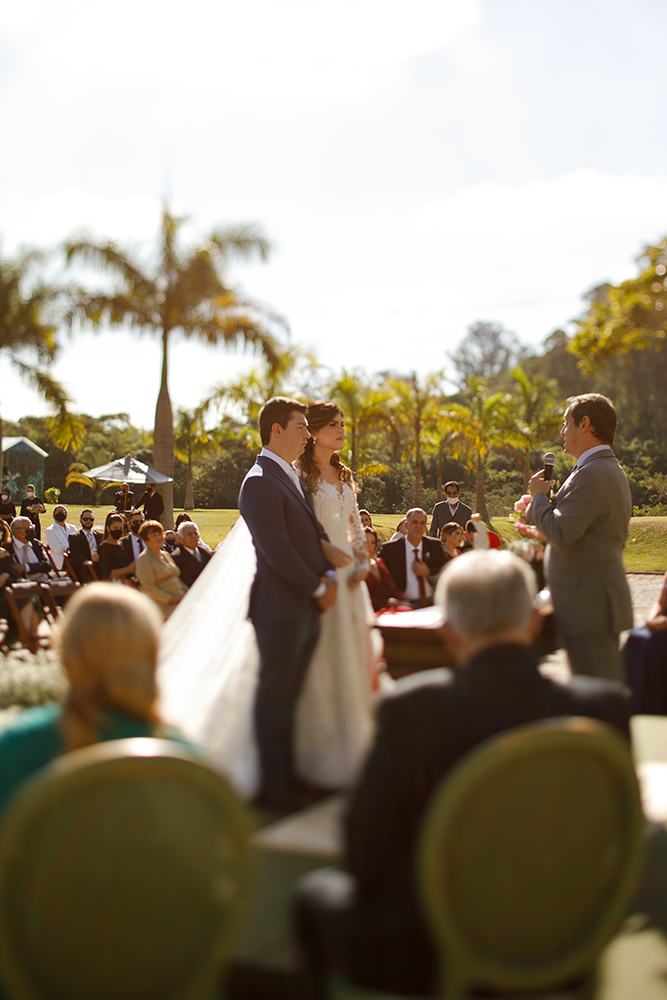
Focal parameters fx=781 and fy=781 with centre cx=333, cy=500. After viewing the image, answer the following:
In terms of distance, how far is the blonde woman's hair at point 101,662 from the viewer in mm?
1540

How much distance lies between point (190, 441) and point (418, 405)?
8.20m

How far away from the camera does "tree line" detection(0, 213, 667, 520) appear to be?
13383 mm

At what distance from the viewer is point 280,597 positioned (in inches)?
124

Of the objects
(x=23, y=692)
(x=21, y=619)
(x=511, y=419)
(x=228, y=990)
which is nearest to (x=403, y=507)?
(x=511, y=419)

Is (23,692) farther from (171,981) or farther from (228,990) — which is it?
(171,981)

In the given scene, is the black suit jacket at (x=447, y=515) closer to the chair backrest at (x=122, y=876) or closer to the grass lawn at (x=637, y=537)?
the grass lawn at (x=637, y=537)

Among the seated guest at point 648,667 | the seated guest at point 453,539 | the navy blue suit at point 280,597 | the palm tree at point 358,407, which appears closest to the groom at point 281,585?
the navy blue suit at point 280,597

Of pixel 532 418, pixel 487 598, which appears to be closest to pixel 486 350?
pixel 532 418

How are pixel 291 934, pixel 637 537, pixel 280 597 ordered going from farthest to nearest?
1. pixel 637 537
2. pixel 280 597
3. pixel 291 934

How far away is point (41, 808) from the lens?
4.05 feet

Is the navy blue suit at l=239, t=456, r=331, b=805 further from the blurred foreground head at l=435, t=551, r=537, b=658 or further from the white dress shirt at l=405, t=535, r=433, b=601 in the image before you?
the white dress shirt at l=405, t=535, r=433, b=601

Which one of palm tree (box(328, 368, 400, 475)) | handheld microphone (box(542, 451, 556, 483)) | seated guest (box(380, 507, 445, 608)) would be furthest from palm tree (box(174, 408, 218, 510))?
handheld microphone (box(542, 451, 556, 483))

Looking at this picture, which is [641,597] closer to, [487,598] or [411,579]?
[411,579]

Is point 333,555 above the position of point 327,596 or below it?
above
